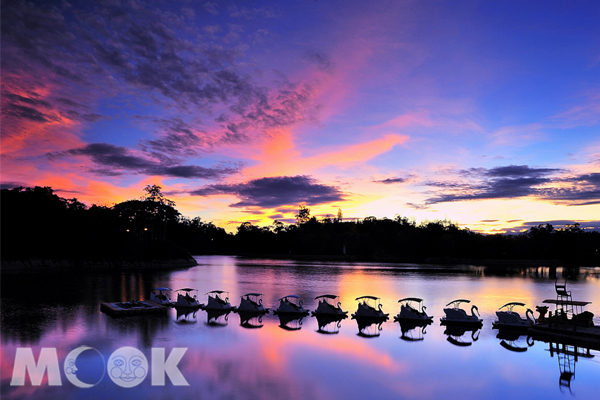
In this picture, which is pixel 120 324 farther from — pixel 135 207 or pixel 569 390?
pixel 135 207

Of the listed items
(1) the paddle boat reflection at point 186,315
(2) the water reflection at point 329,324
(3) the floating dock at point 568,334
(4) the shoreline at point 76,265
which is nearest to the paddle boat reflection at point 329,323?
(2) the water reflection at point 329,324

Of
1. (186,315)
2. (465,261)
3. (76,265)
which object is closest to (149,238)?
(76,265)

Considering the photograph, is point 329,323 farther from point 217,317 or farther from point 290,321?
point 217,317

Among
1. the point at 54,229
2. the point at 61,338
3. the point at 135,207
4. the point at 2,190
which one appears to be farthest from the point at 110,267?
the point at 61,338

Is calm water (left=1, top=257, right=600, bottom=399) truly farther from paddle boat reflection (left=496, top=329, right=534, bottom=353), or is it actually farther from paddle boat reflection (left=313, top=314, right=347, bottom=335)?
paddle boat reflection (left=313, top=314, right=347, bottom=335)

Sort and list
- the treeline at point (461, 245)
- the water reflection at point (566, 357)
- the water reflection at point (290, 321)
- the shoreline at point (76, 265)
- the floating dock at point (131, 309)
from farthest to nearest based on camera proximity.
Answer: the treeline at point (461, 245) < the shoreline at point (76, 265) < the floating dock at point (131, 309) < the water reflection at point (290, 321) < the water reflection at point (566, 357)

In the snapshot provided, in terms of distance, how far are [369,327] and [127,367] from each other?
20.5 m

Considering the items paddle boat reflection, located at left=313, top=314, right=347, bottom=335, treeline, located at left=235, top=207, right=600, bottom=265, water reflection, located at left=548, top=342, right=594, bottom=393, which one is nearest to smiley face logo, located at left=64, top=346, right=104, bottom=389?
paddle boat reflection, located at left=313, top=314, right=347, bottom=335

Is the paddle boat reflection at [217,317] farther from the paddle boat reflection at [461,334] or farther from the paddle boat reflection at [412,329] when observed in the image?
the paddle boat reflection at [461,334]

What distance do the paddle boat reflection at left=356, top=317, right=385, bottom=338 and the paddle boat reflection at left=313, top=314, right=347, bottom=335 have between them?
5.75 feet

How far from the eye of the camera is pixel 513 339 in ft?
102

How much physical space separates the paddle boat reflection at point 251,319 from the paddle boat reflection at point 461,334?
1556cm

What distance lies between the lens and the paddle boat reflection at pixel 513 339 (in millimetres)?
28594

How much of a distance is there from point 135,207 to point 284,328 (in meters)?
119
